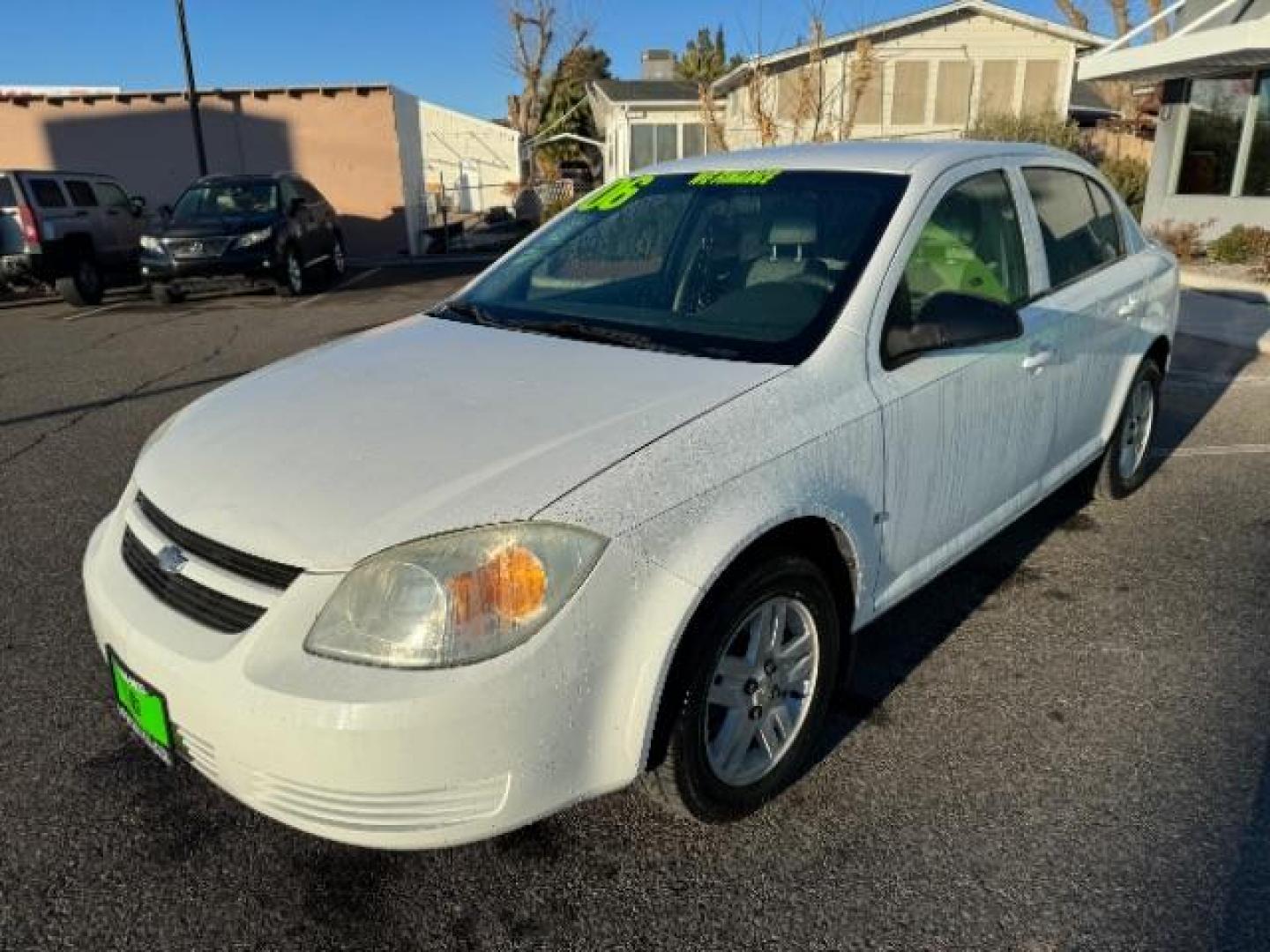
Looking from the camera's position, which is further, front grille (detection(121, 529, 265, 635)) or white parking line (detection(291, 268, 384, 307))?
white parking line (detection(291, 268, 384, 307))

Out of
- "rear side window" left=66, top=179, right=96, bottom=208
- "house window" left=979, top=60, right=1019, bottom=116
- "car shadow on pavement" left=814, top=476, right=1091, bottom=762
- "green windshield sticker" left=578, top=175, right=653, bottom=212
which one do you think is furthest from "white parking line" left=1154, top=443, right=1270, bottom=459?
"house window" left=979, top=60, right=1019, bottom=116

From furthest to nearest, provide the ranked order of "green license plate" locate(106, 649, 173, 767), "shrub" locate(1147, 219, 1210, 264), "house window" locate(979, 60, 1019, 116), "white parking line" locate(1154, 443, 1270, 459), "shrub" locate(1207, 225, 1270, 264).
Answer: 1. "house window" locate(979, 60, 1019, 116)
2. "shrub" locate(1147, 219, 1210, 264)
3. "shrub" locate(1207, 225, 1270, 264)
4. "white parking line" locate(1154, 443, 1270, 459)
5. "green license plate" locate(106, 649, 173, 767)

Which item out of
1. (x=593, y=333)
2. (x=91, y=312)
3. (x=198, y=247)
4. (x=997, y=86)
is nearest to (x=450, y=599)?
(x=593, y=333)

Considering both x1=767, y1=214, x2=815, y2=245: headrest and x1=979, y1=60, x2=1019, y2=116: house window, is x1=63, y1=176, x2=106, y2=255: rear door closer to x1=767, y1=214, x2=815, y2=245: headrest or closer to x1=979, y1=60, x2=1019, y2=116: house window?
x1=767, y1=214, x2=815, y2=245: headrest

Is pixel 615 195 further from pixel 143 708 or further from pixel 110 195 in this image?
pixel 110 195

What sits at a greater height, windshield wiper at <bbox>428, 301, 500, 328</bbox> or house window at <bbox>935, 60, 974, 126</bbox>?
house window at <bbox>935, 60, 974, 126</bbox>

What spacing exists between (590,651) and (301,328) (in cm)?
984

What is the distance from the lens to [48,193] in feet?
41.4

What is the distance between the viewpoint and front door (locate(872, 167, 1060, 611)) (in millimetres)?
2566

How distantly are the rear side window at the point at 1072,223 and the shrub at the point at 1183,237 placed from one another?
10.6 m

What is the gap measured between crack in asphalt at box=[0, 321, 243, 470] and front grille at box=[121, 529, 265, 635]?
13.1ft

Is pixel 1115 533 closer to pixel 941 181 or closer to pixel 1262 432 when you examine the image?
pixel 941 181

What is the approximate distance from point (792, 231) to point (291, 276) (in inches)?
463

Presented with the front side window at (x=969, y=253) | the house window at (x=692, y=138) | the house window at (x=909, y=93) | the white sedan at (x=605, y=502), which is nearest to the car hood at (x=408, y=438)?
the white sedan at (x=605, y=502)
